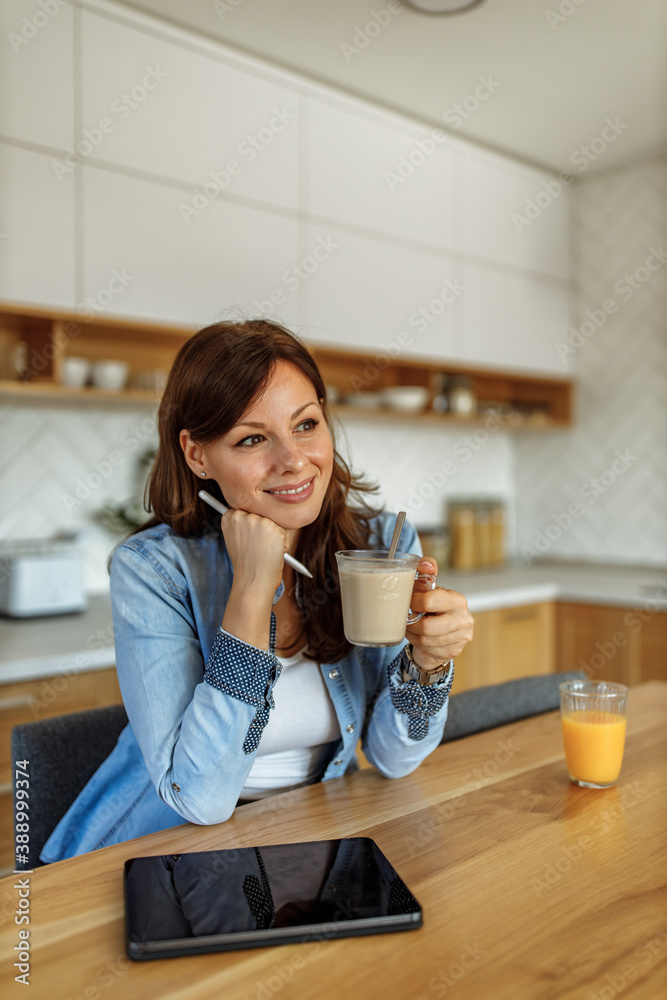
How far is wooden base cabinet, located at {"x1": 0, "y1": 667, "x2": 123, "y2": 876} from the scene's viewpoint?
1903 millimetres

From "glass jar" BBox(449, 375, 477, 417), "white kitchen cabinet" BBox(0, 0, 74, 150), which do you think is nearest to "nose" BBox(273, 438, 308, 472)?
"white kitchen cabinet" BBox(0, 0, 74, 150)

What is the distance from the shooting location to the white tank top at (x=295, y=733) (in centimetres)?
124

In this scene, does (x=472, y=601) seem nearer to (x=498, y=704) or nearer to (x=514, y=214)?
(x=498, y=704)

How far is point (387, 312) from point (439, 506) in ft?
3.57

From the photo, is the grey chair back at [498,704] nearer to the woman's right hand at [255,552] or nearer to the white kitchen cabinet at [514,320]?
the woman's right hand at [255,552]

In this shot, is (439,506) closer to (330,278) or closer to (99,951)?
(330,278)

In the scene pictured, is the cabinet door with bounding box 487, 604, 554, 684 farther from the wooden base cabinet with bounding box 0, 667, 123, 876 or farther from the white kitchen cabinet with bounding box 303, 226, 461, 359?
the wooden base cabinet with bounding box 0, 667, 123, 876

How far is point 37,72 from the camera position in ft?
7.34

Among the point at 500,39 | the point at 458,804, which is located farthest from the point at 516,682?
the point at 500,39

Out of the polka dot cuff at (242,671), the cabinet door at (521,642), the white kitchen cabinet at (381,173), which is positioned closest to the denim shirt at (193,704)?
the polka dot cuff at (242,671)

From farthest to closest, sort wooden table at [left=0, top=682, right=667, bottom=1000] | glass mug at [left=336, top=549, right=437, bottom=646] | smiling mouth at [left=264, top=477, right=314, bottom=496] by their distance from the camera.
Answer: smiling mouth at [left=264, top=477, right=314, bottom=496] < glass mug at [left=336, top=549, right=437, bottom=646] < wooden table at [left=0, top=682, right=667, bottom=1000]

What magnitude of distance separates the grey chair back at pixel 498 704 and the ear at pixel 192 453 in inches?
23.0

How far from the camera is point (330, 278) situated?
2.97 m

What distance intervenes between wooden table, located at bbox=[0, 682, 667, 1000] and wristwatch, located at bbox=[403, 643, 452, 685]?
0.45ft
